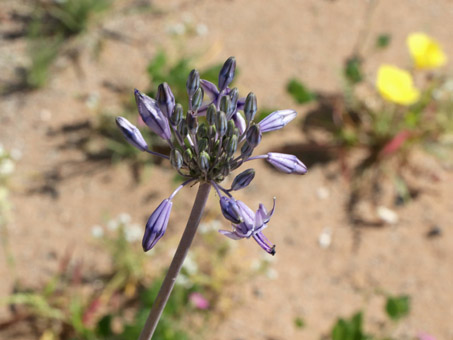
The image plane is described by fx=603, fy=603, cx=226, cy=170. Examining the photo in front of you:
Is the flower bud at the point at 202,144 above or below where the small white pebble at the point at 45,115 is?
above

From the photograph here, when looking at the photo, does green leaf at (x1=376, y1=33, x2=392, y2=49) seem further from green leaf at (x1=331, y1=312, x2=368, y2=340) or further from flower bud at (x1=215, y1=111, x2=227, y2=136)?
flower bud at (x1=215, y1=111, x2=227, y2=136)

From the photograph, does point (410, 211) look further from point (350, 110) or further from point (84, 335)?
point (84, 335)

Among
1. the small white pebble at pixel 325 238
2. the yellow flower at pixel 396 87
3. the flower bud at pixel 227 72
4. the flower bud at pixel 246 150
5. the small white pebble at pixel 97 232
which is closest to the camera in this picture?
the flower bud at pixel 246 150

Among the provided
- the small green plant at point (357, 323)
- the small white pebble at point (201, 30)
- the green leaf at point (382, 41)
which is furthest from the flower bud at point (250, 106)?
the small white pebble at point (201, 30)

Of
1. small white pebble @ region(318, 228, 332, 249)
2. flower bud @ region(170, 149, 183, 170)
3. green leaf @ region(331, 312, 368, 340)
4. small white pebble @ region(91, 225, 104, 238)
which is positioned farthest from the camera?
small white pebble @ region(318, 228, 332, 249)

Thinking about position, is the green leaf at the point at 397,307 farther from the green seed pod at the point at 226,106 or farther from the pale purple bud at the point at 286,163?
the green seed pod at the point at 226,106

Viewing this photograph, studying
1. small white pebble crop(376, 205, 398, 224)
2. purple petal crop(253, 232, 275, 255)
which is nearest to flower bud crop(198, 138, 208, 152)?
purple petal crop(253, 232, 275, 255)

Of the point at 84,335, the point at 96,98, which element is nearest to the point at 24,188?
the point at 96,98
